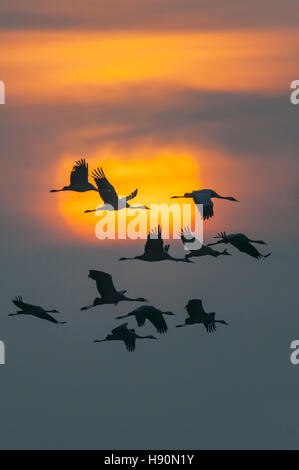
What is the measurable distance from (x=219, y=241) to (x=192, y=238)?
3.55 m

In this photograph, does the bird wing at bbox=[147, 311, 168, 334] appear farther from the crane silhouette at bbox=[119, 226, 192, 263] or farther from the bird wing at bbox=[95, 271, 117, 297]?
the crane silhouette at bbox=[119, 226, 192, 263]

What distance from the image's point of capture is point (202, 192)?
57438 mm

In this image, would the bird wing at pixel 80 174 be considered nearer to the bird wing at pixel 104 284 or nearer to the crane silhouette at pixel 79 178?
the crane silhouette at pixel 79 178

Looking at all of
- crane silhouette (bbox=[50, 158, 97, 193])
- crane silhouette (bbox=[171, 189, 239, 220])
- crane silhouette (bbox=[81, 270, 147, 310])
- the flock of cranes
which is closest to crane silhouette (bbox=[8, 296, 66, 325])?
the flock of cranes

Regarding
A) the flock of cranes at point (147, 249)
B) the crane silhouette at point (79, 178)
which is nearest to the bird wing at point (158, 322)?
the flock of cranes at point (147, 249)

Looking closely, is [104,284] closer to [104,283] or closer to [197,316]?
[104,283]

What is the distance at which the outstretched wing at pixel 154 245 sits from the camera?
190ft

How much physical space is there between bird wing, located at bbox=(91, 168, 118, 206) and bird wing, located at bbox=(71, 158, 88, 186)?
0.68 metres

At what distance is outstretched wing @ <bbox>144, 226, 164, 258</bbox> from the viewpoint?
5778 cm

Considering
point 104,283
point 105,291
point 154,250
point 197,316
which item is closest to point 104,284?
point 104,283

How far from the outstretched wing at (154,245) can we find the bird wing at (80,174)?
12.8 feet

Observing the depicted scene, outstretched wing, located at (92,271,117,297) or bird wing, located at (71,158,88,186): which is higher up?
bird wing, located at (71,158,88,186)
